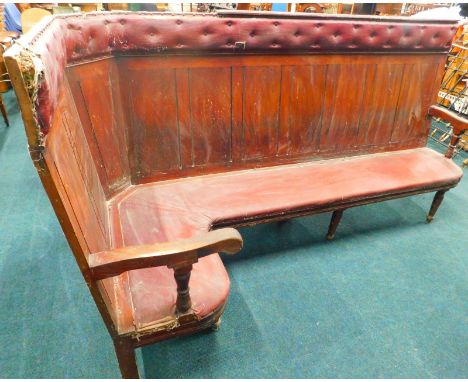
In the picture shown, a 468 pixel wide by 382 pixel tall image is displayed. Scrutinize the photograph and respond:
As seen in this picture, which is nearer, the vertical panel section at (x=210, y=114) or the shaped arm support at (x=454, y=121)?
the vertical panel section at (x=210, y=114)

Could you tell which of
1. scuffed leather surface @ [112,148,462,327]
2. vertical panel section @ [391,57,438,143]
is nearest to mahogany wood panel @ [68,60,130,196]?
scuffed leather surface @ [112,148,462,327]

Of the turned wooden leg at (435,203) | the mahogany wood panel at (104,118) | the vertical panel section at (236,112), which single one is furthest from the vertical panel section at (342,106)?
Answer: the mahogany wood panel at (104,118)

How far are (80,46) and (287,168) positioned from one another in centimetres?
127

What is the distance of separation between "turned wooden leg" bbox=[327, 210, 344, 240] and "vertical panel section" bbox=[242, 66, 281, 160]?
0.52 metres

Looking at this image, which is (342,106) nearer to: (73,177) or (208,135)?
(208,135)

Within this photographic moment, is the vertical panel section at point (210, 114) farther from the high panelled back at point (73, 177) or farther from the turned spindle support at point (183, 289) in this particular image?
the turned spindle support at point (183, 289)

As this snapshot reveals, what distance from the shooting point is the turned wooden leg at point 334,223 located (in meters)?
1.97

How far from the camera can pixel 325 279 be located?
1.88m

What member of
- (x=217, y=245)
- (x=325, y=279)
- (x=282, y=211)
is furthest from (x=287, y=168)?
(x=217, y=245)

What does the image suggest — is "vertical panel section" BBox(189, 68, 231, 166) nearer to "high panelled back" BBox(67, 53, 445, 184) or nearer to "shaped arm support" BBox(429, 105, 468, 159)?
"high panelled back" BBox(67, 53, 445, 184)

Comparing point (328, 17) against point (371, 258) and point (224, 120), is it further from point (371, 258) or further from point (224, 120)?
point (371, 258)

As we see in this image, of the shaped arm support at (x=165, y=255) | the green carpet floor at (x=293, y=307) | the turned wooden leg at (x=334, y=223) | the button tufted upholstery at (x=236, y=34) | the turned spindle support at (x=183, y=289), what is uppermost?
the button tufted upholstery at (x=236, y=34)

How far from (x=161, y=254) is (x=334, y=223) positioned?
1.38 meters

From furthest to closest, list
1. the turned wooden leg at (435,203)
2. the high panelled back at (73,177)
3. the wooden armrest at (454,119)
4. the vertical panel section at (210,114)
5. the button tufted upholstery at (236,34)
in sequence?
the turned wooden leg at (435,203), the wooden armrest at (454,119), the vertical panel section at (210,114), the button tufted upholstery at (236,34), the high panelled back at (73,177)
